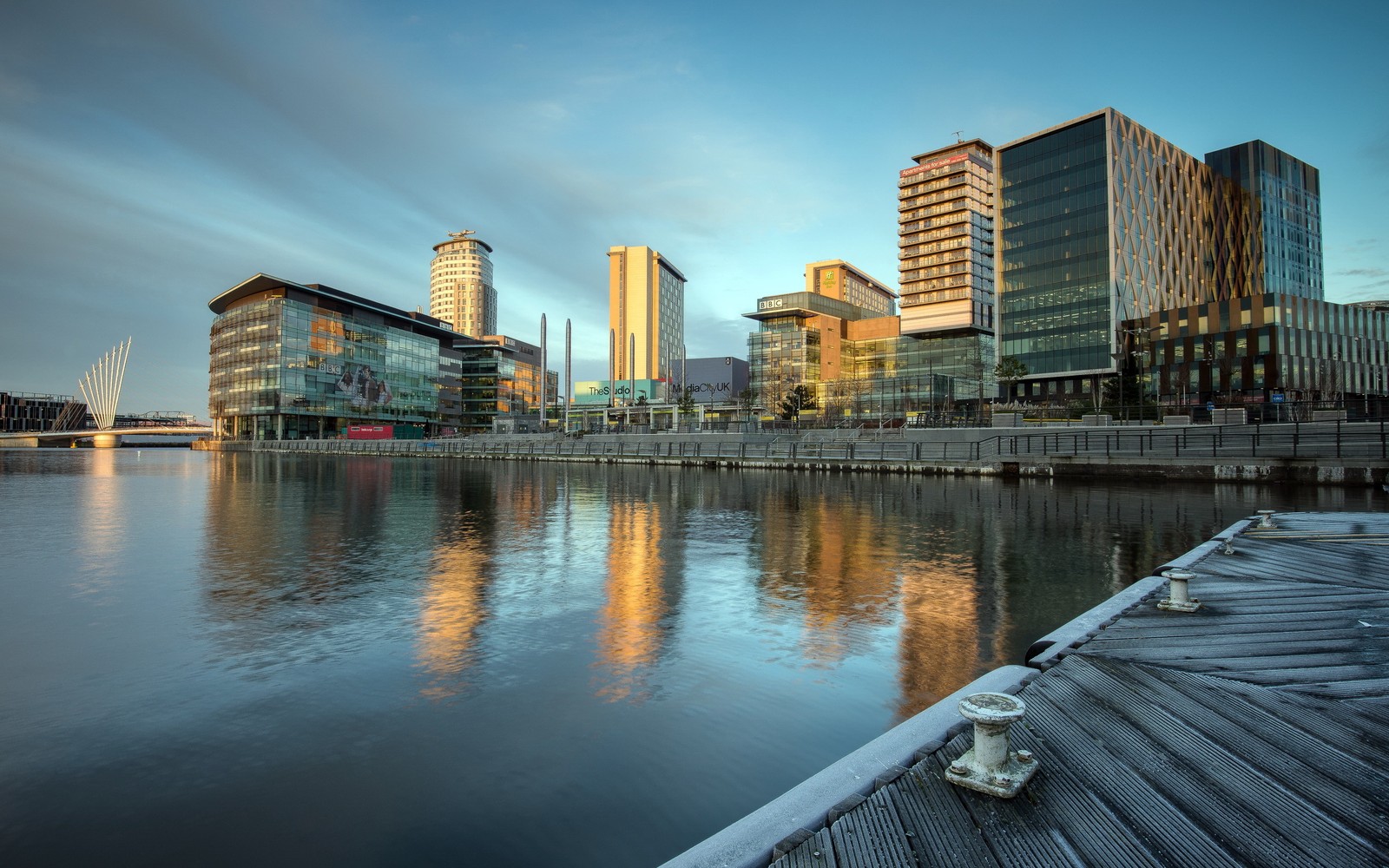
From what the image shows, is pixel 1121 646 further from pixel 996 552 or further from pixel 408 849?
pixel 996 552

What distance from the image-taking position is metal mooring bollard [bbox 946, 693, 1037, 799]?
305 cm

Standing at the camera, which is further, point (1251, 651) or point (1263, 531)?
point (1263, 531)

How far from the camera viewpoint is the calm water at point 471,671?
12.5 feet

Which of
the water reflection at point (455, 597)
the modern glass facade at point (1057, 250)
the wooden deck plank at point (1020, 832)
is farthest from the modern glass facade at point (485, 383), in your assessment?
the wooden deck plank at point (1020, 832)

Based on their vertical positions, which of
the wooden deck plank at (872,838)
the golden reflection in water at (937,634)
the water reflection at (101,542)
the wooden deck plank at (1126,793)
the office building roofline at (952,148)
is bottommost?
the golden reflection in water at (937,634)

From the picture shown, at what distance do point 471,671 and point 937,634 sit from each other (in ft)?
15.3

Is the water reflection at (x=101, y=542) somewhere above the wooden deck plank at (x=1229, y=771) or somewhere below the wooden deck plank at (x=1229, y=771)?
below

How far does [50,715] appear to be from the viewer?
17.2ft

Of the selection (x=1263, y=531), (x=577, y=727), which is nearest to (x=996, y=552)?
(x=1263, y=531)

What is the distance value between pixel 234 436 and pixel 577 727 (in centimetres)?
13655

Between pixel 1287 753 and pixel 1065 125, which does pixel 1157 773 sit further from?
pixel 1065 125

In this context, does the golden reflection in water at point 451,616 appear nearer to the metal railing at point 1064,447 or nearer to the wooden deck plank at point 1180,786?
the wooden deck plank at point 1180,786

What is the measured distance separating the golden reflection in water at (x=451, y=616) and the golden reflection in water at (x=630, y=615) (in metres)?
1.29

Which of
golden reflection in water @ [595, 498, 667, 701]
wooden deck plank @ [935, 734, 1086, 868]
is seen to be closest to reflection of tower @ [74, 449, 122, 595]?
golden reflection in water @ [595, 498, 667, 701]
